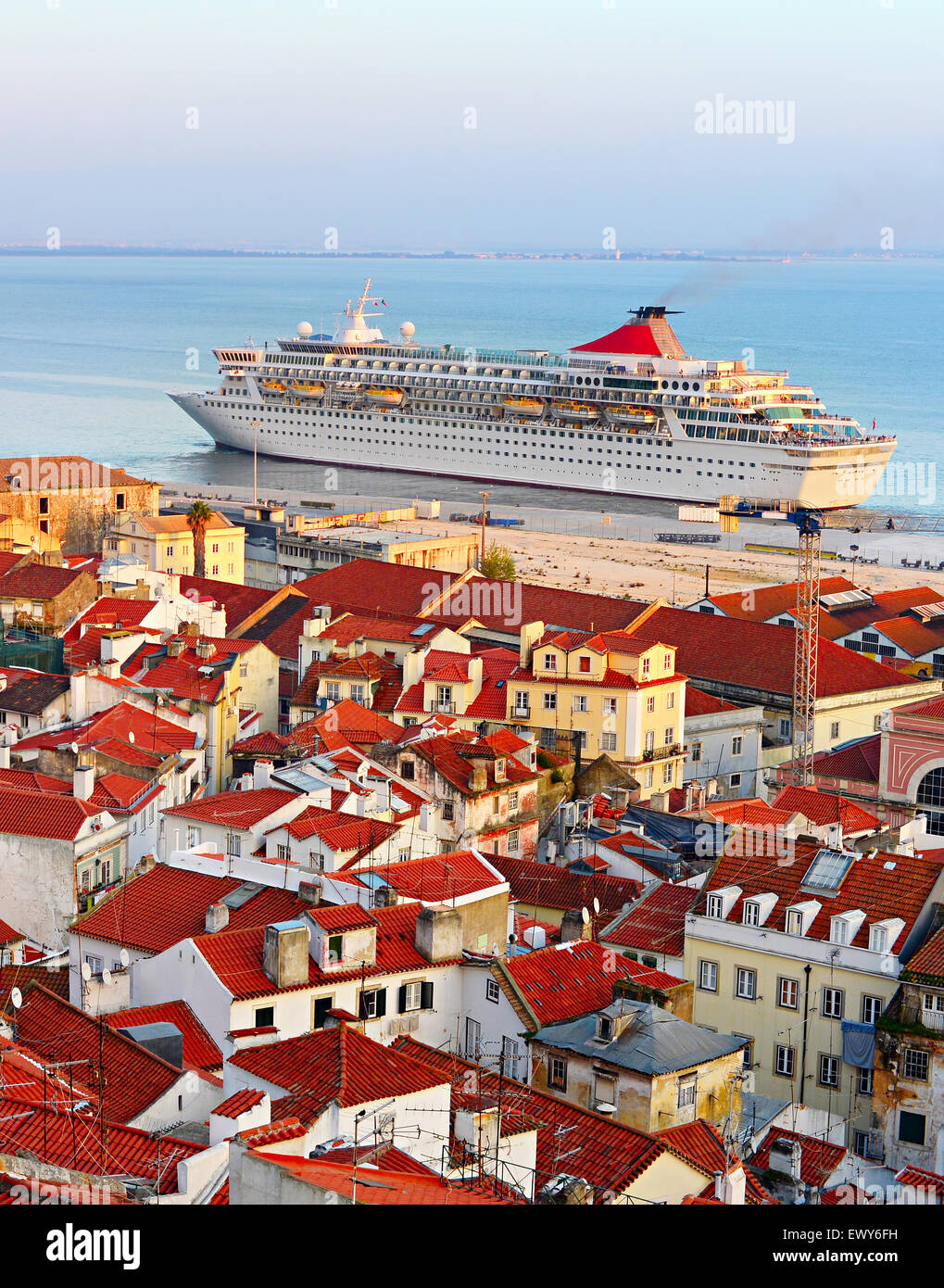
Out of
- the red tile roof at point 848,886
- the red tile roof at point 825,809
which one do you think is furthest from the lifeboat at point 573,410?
the red tile roof at point 848,886

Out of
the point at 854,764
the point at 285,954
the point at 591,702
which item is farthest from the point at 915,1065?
the point at 591,702

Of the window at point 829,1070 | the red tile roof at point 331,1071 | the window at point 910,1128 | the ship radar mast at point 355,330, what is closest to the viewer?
the red tile roof at point 331,1071

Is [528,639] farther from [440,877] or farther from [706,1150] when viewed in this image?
[706,1150]

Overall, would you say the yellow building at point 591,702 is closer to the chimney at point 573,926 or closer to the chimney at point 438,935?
the chimney at point 573,926

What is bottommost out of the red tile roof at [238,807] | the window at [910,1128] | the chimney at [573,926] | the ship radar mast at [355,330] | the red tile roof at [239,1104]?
the window at [910,1128]

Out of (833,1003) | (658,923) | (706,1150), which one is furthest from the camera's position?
(658,923)
